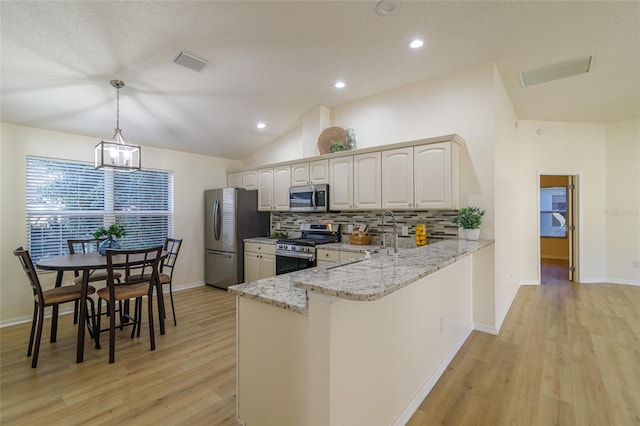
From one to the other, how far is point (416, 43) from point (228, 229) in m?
3.84

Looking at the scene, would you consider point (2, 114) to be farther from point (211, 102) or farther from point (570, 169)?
point (570, 169)

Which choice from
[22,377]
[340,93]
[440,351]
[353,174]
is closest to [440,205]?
[353,174]

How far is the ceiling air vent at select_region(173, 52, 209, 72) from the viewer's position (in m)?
2.86

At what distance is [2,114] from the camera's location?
11.2ft

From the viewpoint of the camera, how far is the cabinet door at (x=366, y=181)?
3750mm

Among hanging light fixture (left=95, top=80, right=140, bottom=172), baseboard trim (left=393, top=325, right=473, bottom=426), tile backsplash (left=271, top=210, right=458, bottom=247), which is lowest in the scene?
baseboard trim (left=393, top=325, right=473, bottom=426)

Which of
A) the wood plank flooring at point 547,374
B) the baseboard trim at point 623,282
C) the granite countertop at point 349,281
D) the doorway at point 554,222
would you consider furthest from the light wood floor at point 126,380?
the doorway at point 554,222

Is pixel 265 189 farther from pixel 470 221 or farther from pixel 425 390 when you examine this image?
pixel 425 390

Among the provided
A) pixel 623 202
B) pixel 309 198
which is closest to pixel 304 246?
pixel 309 198

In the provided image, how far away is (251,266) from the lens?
491 cm

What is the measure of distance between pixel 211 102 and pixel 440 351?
12.6ft

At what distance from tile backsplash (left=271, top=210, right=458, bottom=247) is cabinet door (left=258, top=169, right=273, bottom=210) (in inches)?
14.7

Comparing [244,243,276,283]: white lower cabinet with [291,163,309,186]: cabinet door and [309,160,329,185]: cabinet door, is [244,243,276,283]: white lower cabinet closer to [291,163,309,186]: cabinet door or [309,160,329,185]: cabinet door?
[291,163,309,186]: cabinet door

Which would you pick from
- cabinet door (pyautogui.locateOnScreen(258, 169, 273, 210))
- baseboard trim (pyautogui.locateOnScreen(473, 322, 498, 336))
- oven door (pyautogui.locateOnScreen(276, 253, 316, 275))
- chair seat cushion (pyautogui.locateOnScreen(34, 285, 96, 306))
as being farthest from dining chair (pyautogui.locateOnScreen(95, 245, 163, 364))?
baseboard trim (pyautogui.locateOnScreen(473, 322, 498, 336))
